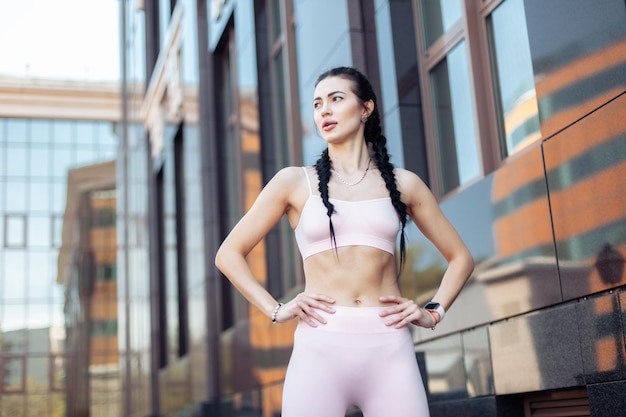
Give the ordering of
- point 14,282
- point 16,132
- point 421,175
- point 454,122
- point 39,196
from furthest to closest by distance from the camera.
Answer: point 39,196
point 16,132
point 14,282
point 421,175
point 454,122

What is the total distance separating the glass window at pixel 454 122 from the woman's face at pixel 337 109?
4650mm

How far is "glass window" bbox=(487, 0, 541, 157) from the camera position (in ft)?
24.4

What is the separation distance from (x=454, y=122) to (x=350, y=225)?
5.43 meters

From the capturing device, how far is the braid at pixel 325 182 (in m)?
3.55

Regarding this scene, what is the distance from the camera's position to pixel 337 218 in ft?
11.7

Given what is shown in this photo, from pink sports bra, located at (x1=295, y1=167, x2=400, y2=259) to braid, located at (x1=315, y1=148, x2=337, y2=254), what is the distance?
2 centimetres

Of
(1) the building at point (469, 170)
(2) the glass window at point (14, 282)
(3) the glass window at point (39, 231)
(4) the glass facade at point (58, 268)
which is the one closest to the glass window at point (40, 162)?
(4) the glass facade at point (58, 268)

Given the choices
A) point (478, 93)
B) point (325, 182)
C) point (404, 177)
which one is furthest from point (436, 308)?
point (478, 93)

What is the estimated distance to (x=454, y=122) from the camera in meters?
8.79

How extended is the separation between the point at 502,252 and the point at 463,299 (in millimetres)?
763

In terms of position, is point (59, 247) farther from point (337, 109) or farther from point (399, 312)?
point (399, 312)

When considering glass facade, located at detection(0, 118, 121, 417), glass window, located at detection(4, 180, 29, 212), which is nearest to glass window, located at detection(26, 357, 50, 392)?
glass facade, located at detection(0, 118, 121, 417)

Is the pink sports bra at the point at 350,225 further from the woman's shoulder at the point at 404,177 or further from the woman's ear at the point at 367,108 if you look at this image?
the woman's ear at the point at 367,108

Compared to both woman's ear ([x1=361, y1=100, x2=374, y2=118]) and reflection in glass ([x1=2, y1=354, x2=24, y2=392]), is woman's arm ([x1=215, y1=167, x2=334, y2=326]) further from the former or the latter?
reflection in glass ([x1=2, y1=354, x2=24, y2=392])
